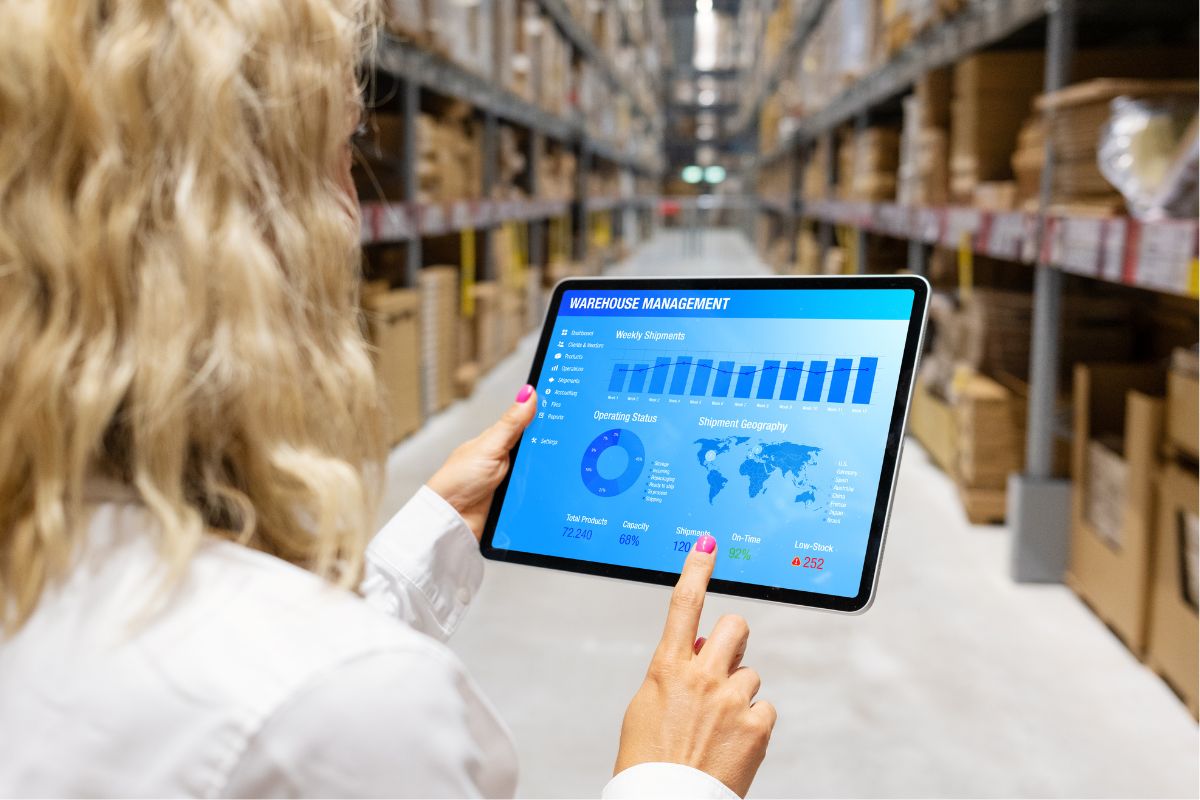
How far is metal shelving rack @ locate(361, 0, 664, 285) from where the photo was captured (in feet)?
12.1

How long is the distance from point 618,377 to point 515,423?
0.38 feet

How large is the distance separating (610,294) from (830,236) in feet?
21.8

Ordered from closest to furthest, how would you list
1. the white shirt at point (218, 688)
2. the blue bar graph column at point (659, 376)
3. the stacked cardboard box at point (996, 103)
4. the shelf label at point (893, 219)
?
the white shirt at point (218, 688) < the blue bar graph column at point (659, 376) < the stacked cardboard box at point (996, 103) < the shelf label at point (893, 219)

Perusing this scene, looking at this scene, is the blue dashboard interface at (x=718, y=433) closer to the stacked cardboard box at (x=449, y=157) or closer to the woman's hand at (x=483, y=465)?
the woman's hand at (x=483, y=465)

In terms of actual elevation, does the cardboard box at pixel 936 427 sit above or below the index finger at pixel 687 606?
below

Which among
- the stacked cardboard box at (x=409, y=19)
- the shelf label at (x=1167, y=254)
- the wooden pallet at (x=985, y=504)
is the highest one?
the stacked cardboard box at (x=409, y=19)

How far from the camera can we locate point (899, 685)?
202 centimetres

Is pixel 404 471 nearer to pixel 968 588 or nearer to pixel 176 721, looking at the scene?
pixel 968 588

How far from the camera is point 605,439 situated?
1062 millimetres

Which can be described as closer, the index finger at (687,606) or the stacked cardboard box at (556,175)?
the index finger at (687,606)

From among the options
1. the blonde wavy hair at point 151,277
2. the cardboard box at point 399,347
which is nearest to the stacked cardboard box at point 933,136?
the cardboard box at point 399,347

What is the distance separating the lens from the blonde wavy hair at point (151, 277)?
23.6 inches

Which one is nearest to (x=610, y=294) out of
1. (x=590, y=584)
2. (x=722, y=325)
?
(x=722, y=325)

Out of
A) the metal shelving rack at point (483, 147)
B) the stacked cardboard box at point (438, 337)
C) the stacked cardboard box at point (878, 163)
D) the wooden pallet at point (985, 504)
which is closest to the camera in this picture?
the wooden pallet at point (985, 504)
